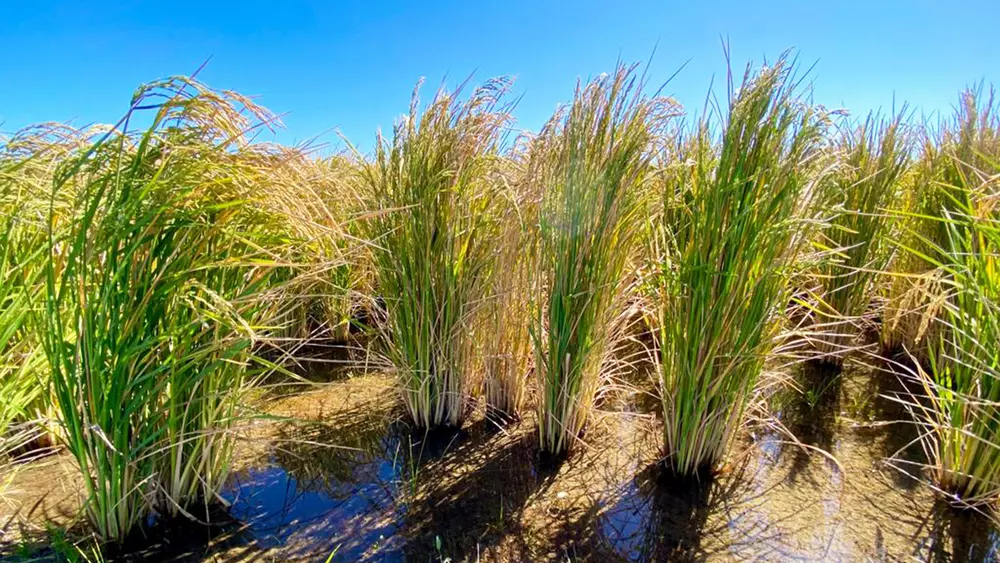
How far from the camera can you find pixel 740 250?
5.74 ft

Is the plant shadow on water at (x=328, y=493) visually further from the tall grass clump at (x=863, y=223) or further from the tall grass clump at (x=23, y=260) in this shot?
the tall grass clump at (x=863, y=223)

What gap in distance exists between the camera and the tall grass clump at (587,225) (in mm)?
1946

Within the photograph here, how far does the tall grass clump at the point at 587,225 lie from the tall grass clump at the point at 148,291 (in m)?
1.09

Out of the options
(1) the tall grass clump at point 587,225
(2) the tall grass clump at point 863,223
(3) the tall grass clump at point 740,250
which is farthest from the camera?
(2) the tall grass clump at point 863,223

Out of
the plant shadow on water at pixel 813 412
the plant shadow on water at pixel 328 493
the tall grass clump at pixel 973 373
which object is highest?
the tall grass clump at pixel 973 373

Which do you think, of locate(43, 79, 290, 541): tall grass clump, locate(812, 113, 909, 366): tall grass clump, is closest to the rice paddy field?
locate(43, 79, 290, 541): tall grass clump

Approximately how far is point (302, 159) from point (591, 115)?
1.08 m

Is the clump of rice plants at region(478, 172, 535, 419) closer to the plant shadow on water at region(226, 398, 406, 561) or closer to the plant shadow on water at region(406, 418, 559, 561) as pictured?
the plant shadow on water at region(406, 418, 559, 561)

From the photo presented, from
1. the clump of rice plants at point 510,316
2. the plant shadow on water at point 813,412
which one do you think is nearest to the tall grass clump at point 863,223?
the plant shadow on water at point 813,412

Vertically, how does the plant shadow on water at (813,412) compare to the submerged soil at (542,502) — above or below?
above

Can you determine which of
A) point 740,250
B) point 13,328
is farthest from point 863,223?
point 13,328

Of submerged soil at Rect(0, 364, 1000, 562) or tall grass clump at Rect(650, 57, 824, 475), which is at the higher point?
tall grass clump at Rect(650, 57, 824, 475)

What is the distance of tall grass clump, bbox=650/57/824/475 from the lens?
1738mm

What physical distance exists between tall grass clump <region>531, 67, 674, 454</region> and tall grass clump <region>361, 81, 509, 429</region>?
0.39 metres
